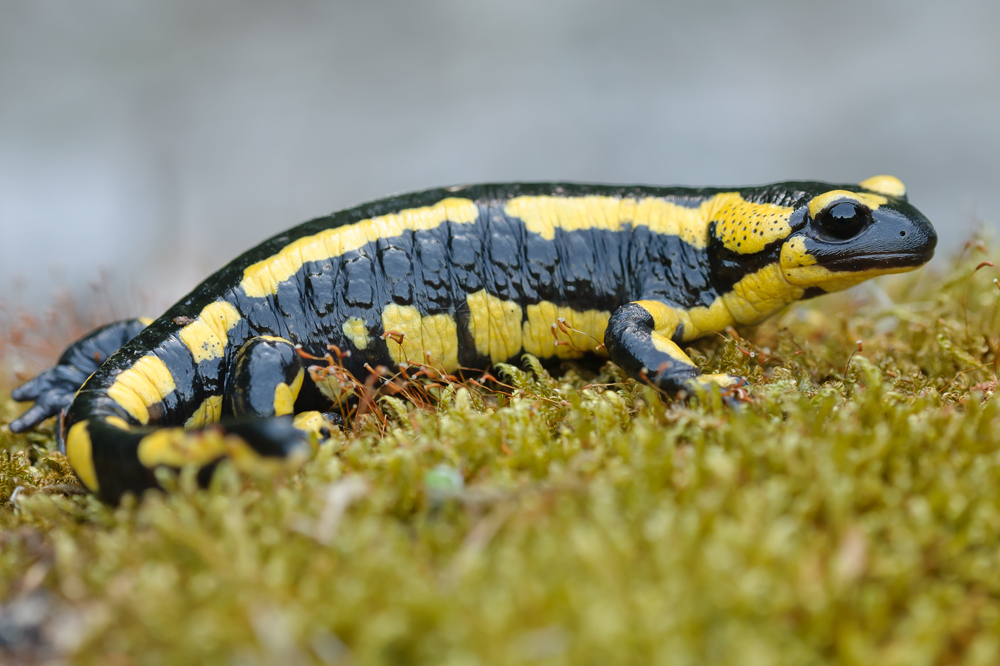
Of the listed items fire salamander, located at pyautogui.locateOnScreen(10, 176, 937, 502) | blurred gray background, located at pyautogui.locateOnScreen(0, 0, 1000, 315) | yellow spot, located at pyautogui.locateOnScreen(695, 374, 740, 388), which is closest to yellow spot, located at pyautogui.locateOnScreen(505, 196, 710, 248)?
fire salamander, located at pyautogui.locateOnScreen(10, 176, 937, 502)

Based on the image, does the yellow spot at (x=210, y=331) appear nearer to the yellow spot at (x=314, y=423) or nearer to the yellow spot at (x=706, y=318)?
the yellow spot at (x=314, y=423)

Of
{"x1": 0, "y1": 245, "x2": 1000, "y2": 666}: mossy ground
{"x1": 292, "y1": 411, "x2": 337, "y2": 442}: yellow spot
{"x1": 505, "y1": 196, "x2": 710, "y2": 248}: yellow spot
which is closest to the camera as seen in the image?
{"x1": 0, "y1": 245, "x2": 1000, "y2": 666}: mossy ground

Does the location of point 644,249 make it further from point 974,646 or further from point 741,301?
point 974,646

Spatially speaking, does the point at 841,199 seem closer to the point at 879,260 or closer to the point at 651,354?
the point at 879,260

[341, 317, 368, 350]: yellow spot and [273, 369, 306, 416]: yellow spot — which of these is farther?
[341, 317, 368, 350]: yellow spot

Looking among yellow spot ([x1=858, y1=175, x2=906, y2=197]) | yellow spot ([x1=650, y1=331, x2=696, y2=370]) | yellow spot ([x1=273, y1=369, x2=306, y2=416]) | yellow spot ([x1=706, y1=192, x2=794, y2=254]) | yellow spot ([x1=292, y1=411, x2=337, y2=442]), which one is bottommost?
yellow spot ([x1=292, y1=411, x2=337, y2=442])

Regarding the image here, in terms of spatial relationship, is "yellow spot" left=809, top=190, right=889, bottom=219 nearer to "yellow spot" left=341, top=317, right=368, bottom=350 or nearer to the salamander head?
the salamander head
